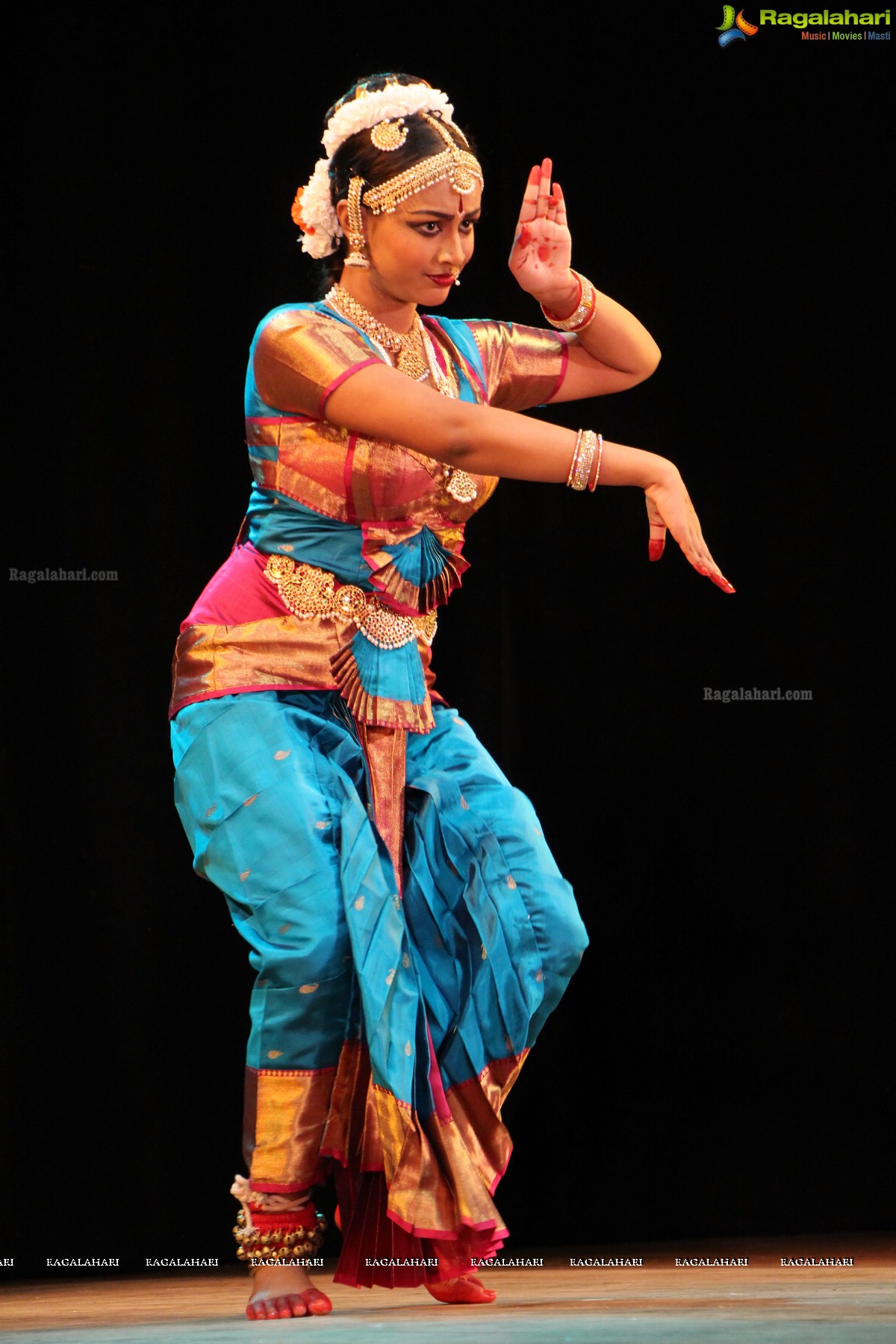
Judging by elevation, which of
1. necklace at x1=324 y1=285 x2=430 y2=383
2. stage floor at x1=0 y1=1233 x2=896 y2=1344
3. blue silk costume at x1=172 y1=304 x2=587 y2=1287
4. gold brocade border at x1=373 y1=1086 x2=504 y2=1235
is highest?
necklace at x1=324 y1=285 x2=430 y2=383

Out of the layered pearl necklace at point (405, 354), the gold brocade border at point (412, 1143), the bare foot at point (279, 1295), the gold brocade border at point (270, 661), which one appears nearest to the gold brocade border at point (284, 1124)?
the gold brocade border at point (412, 1143)

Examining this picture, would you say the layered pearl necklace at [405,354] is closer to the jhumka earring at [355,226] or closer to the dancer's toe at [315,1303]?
the jhumka earring at [355,226]

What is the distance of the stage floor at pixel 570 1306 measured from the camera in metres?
2.21

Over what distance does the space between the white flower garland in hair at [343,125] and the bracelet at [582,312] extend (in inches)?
13.2

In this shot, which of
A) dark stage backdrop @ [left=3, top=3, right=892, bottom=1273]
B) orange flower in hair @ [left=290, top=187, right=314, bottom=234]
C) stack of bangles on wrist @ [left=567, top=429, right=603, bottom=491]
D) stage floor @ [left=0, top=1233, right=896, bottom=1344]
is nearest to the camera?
stage floor @ [left=0, top=1233, right=896, bottom=1344]

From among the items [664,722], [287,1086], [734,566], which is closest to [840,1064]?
[664,722]

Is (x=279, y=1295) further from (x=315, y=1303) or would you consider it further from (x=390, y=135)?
(x=390, y=135)

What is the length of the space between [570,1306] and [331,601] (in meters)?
1.08

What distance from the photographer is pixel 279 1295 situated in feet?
7.95

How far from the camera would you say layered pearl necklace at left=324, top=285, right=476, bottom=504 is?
8.50 ft

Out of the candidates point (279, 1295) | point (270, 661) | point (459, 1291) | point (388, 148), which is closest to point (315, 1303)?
point (279, 1295)

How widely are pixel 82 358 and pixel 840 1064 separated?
2084mm

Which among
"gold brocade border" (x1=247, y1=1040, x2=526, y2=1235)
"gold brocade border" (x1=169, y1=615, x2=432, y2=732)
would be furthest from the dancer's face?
"gold brocade border" (x1=247, y1=1040, x2=526, y2=1235)

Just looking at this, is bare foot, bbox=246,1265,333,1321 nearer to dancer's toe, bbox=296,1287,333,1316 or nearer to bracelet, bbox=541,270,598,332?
dancer's toe, bbox=296,1287,333,1316
